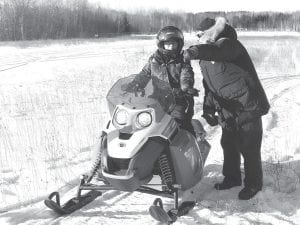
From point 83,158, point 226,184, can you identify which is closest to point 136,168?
point 226,184

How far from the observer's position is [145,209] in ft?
15.1

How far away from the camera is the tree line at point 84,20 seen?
1654 inches

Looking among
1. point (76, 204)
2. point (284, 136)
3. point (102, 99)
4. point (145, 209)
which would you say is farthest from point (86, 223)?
point (102, 99)

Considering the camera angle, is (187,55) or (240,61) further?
(240,61)

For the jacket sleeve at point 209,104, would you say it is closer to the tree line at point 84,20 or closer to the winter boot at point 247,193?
the winter boot at point 247,193

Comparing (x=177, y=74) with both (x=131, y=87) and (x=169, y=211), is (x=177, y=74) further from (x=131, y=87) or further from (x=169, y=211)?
(x=169, y=211)

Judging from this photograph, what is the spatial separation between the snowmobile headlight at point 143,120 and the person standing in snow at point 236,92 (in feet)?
3.24

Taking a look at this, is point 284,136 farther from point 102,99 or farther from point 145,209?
point 102,99

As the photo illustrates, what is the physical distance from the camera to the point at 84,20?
174 ft

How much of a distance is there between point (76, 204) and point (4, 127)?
442cm

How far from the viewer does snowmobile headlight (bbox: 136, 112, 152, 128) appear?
13.3ft

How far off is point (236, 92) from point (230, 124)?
0.41 m

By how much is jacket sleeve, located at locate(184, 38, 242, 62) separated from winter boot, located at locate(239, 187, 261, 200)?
1.54 m

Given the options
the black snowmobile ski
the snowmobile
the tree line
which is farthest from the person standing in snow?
the tree line
